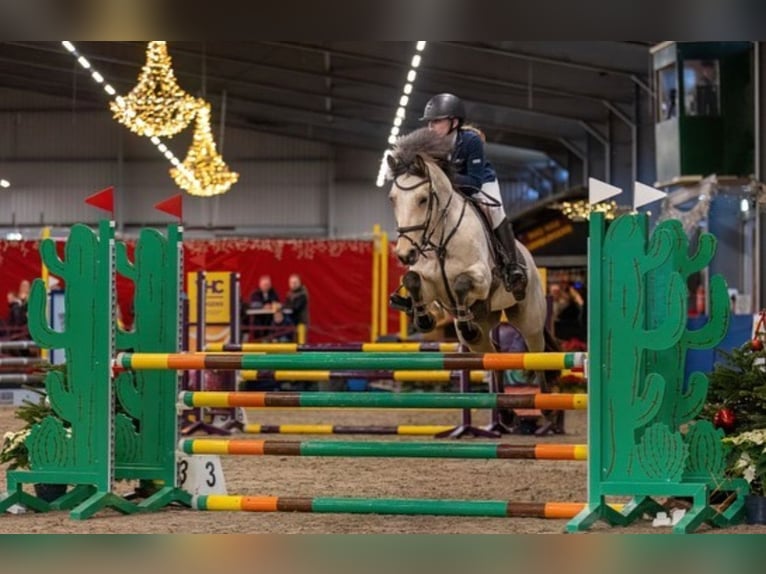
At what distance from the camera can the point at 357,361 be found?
5125 millimetres

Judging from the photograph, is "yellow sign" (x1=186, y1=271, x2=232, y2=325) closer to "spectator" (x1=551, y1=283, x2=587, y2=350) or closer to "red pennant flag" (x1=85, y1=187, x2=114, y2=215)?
"spectator" (x1=551, y1=283, x2=587, y2=350)

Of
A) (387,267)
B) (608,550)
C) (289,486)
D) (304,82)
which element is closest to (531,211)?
(304,82)

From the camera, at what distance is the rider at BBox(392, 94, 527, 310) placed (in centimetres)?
620

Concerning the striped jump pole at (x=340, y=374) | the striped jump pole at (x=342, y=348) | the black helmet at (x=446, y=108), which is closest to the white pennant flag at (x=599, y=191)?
the black helmet at (x=446, y=108)

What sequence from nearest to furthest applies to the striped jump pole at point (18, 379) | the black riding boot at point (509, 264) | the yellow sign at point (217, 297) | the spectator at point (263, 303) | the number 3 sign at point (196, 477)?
the number 3 sign at point (196, 477), the black riding boot at point (509, 264), the striped jump pole at point (18, 379), the yellow sign at point (217, 297), the spectator at point (263, 303)

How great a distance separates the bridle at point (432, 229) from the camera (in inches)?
231

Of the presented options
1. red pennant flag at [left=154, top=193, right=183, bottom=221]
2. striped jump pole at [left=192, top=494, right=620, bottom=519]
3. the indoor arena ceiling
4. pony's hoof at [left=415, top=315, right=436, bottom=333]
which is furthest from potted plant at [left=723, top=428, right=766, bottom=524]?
the indoor arena ceiling

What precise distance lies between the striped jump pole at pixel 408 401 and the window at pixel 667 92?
13.5m

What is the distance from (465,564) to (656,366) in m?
1.61

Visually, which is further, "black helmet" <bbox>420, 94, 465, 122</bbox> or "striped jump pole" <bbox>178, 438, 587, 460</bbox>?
"black helmet" <bbox>420, 94, 465, 122</bbox>

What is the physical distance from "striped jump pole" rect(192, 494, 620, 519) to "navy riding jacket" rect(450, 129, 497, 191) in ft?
5.98

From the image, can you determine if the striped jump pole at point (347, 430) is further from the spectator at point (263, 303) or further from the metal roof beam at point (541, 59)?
the metal roof beam at point (541, 59)

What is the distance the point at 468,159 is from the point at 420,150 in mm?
452

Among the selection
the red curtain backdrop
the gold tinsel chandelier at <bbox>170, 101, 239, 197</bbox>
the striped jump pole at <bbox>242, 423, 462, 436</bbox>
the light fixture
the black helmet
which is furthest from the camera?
the red curtain backdrop
